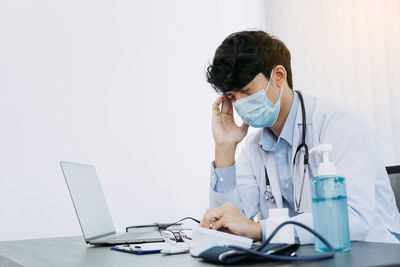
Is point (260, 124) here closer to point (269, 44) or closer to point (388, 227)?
point (269, 44)

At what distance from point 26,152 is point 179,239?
1324mm

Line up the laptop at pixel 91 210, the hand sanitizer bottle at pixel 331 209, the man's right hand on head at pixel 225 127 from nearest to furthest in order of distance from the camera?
the hand sanitizer bottle at pixel 331 209 < the laptop at pixel 91 210 < the man's right hand on head at pixel 225 127

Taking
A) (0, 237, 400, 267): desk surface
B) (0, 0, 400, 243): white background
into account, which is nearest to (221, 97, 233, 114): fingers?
(0, 237, 400, 267): desk surface

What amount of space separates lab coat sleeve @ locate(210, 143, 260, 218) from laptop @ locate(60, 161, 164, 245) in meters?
0.23

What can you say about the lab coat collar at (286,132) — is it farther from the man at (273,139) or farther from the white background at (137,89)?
the white background at (137,89)

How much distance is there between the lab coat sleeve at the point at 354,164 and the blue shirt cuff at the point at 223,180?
0.33 m

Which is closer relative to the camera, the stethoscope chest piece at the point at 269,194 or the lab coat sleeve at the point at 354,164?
the lab coat sleeve at the point at 354,164

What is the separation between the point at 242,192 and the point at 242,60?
0.46 metres

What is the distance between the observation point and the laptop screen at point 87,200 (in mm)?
1426

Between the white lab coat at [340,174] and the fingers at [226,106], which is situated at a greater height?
Answer: the fingers at [226,106]

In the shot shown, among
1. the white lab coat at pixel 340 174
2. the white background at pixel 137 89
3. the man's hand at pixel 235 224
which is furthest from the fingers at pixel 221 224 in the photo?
the white background at pixel 137 89

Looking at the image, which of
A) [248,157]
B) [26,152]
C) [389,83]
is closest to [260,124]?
[248,157]

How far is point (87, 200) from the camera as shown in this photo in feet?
5.18

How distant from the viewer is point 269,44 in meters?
1.48
